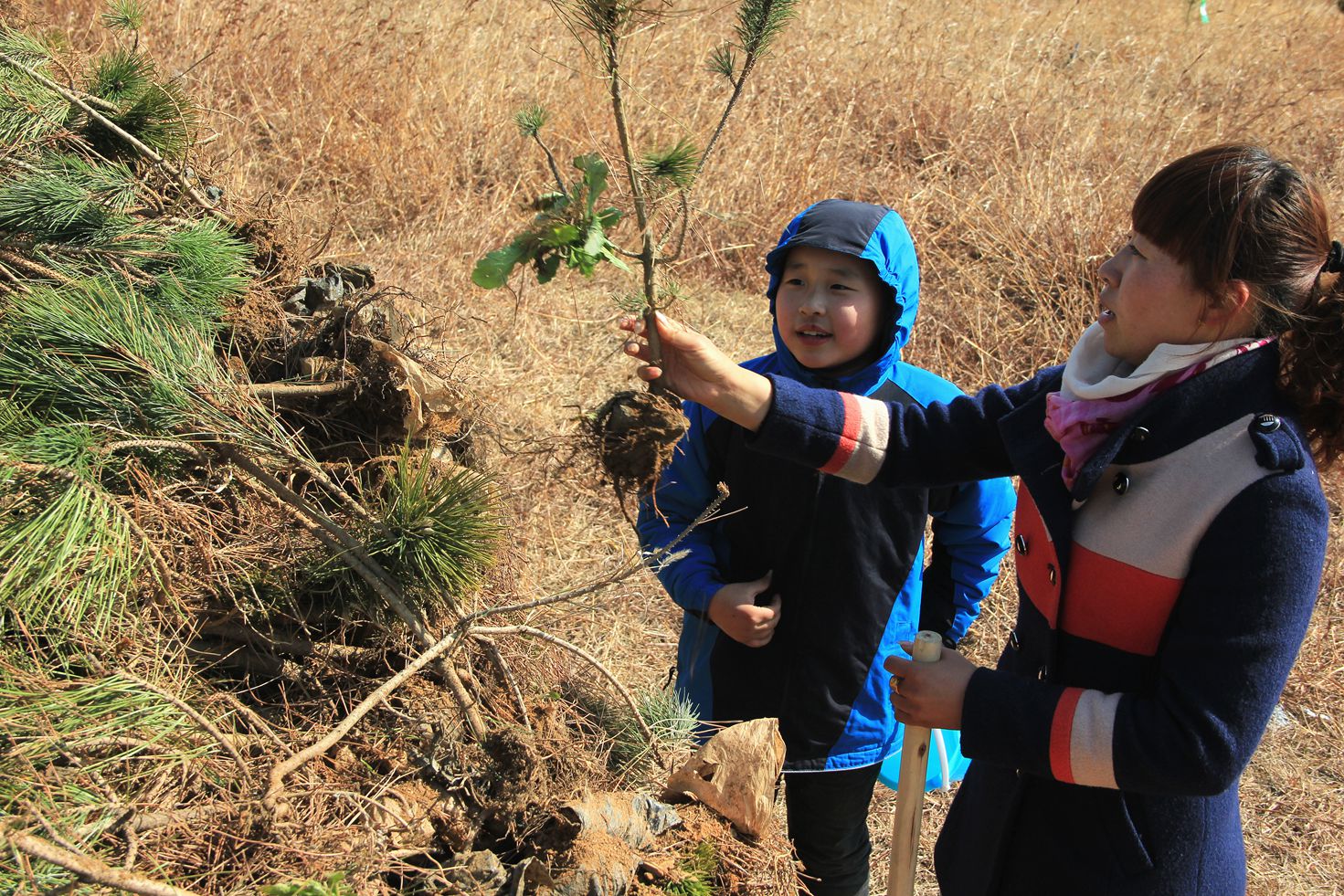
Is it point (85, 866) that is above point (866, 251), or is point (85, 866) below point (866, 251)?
below

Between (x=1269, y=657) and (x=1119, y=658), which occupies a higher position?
(x=1269, y=657)

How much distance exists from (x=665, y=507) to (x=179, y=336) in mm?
947

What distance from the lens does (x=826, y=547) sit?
1.98 metres

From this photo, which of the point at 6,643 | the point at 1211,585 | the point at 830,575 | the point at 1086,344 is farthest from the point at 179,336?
the point at 1211,585

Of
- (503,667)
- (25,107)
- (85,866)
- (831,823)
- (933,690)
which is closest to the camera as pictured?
(85,866)

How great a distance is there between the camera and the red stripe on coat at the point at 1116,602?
1.31 m

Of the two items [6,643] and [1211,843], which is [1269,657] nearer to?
[1211,843]

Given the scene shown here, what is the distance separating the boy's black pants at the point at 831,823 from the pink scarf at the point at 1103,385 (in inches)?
37.1

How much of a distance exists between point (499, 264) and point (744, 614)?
0.85 metres

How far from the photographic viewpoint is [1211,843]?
55.2 inches

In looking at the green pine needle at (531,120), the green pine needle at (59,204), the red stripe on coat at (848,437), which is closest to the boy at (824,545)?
the red stripe on coat at (848,437)

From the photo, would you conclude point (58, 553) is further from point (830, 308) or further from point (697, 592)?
point (830, 308)

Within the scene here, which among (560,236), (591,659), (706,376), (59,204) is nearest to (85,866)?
(591,659)

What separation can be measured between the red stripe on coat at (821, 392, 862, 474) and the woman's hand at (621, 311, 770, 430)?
0.13 meters
